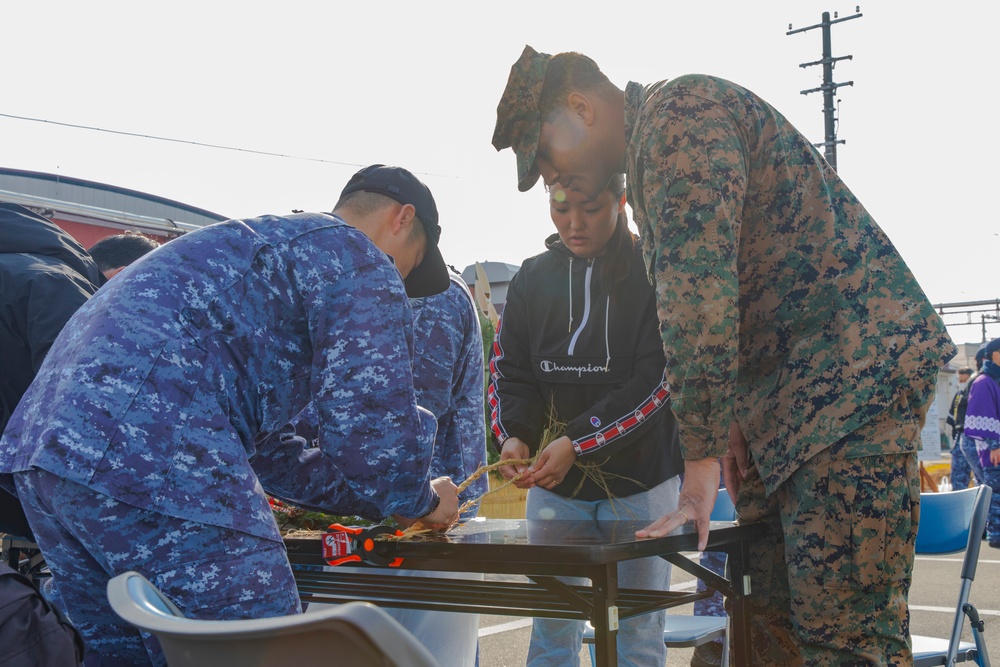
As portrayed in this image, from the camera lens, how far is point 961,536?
3121mm

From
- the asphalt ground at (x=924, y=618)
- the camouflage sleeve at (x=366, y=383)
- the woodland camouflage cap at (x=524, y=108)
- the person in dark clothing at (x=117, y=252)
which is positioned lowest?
the asphalt ground at (x=924, y=618)

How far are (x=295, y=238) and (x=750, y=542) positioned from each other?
4.21 feet

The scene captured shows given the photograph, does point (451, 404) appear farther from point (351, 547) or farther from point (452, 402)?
point (351, 547)

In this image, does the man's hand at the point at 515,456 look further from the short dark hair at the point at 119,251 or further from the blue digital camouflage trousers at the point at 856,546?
the short dark hair at the point at 119,251

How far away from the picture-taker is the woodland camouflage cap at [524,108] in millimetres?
2416

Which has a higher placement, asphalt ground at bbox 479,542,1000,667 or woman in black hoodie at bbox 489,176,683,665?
woman in black hoodie at bbox 489,176,683,665

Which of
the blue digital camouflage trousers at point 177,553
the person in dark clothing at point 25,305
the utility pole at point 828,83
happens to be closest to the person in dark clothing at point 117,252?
the person in dark clothing at point 25,305

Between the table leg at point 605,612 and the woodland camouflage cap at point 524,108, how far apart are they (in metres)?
1.20

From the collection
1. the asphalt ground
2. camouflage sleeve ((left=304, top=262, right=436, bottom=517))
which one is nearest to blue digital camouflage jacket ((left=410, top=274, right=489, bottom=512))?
camouflage sleeve ((left=304, top=262, right=436, bottom=517))

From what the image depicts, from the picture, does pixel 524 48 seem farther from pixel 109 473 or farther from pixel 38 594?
pixel 38 594

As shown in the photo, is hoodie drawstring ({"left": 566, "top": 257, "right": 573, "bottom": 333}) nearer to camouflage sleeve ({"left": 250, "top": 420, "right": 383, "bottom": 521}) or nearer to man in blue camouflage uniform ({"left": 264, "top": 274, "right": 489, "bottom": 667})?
man in blue camouflage uniform ({"left": 264, "top": 274, "right": 489, "bottom": 667})

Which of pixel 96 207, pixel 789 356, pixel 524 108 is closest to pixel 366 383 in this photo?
pixel 789 356

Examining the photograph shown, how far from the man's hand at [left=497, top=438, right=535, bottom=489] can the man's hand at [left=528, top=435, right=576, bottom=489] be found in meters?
0.04

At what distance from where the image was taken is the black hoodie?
2.90m
